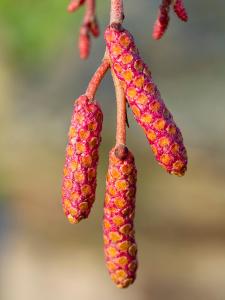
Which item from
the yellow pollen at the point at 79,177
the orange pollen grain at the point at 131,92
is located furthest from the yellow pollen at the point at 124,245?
the orange pollen grain at the point at 131,92

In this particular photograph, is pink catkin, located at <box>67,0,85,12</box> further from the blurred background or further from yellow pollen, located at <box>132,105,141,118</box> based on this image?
the blurred background

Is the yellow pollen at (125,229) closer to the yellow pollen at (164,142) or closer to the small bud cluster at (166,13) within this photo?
the yellow pollen at (164,142)

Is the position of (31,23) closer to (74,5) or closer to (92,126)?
(74,5)

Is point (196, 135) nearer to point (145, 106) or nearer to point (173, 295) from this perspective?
point (173, 295)

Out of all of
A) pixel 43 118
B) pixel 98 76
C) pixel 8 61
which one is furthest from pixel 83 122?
pixel 43 118

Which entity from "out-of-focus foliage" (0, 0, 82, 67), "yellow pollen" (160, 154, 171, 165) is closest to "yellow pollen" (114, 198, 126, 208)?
"yellow pollen" (160, 154, 171, 165)

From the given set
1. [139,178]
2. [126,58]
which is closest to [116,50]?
[126,58]
